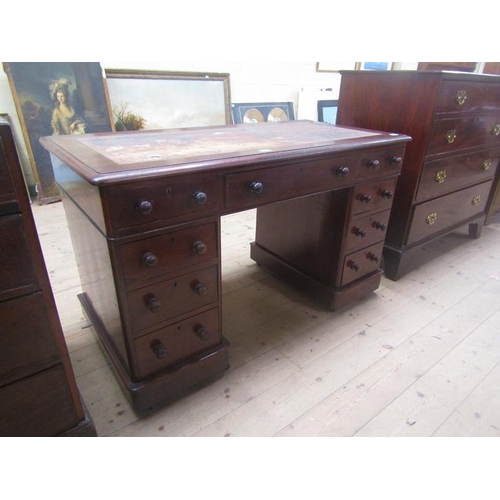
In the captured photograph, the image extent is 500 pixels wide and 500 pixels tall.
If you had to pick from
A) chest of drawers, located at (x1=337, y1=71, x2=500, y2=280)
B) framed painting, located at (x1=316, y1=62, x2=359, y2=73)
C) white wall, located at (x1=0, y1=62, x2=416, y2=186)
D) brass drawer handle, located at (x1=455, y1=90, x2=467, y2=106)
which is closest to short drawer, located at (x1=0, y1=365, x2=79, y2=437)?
chest of drawers, located at (x1=337, y1=71, x2=500, y2=280)

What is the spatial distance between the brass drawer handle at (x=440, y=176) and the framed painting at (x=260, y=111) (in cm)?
192

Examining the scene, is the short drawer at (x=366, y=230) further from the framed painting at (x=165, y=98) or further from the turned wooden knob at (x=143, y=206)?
the framed painting at (x=165, y=98)

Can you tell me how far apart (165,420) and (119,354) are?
245 millimetres

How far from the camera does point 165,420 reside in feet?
3.53

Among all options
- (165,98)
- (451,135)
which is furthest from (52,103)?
(451,135)

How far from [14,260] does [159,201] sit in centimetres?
32

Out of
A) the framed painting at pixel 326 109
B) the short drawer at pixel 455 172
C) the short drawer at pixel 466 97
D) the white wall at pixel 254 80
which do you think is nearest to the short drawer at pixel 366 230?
the short drawer at pixel 455 172

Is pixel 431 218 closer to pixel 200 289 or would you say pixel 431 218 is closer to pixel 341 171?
pixel 341 171

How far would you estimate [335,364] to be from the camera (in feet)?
4.28

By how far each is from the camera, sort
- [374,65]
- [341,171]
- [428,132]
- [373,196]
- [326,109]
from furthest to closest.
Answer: [374,65], [326,109], [428,132], [373,196], [341,171]


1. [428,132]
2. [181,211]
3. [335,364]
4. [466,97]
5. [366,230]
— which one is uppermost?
[466,97]
